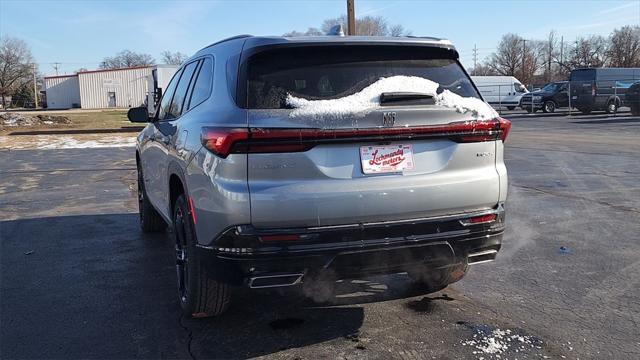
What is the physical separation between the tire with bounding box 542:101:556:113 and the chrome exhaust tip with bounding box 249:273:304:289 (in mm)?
33049

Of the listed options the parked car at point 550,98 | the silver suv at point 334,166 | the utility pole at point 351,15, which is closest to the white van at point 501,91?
the parked car at point 550,98

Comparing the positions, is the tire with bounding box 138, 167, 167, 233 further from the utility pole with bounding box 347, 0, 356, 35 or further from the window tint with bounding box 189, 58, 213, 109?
the utility pole with bounding box 347, 0, 356, 35

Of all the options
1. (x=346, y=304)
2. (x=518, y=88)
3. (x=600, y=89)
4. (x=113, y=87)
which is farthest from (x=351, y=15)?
(x=113, y=87)

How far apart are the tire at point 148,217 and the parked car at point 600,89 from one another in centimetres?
2847

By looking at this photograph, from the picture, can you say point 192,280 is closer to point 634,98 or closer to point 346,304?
point 346,304

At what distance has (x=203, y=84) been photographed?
13.0ft

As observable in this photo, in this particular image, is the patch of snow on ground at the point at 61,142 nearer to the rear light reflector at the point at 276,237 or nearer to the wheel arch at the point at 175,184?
the wheel arch at the point at 175,184

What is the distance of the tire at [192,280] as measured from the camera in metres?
3.54

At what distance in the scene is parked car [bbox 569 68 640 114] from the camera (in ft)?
96.9

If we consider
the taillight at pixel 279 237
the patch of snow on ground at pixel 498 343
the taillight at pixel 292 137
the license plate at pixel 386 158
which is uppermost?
the taillight at pixel 292 137

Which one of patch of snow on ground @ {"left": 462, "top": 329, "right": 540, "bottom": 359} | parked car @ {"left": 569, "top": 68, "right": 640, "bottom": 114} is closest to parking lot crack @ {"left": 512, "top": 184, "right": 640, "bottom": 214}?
patch of snow on ground @ {"left": 462, "top": 329, "right": 540, "bottom": 359}

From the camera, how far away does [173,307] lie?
13.8 ft

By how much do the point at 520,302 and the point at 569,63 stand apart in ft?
369

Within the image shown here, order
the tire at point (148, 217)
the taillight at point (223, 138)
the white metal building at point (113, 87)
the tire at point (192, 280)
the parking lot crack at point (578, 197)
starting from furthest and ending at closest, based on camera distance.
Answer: the white metal building at point (113, 87) → the parking lot crack at point (578, 197) → the tire at point (148, 217) → the tire at point (192, 280) → the taillight at point (223, 138)
